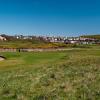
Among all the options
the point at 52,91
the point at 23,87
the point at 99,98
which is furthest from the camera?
the point at 23,87

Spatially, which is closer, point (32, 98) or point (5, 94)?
point (32, 98)

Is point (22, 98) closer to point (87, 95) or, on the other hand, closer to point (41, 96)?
point (41, 96)

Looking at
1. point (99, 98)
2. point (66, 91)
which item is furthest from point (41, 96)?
point (99, 98)

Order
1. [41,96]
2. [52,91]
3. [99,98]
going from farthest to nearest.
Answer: [52,91], [41,96], [99,98]

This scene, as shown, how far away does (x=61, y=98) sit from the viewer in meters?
13.0

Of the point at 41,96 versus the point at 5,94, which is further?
the point at 5,94

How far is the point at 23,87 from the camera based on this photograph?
16.3m

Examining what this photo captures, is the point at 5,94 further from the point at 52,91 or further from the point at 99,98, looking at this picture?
the point at 99,98

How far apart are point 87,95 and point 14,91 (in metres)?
4.22

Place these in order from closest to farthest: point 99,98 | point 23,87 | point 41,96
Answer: point 99,98
point 41,96
point 23,87

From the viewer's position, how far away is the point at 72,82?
1706 cm

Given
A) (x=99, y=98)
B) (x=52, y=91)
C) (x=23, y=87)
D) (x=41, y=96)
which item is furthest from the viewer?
(x=23, y=87)

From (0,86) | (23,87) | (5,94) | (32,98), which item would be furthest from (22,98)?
(0,86)

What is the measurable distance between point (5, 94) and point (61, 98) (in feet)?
11.0
